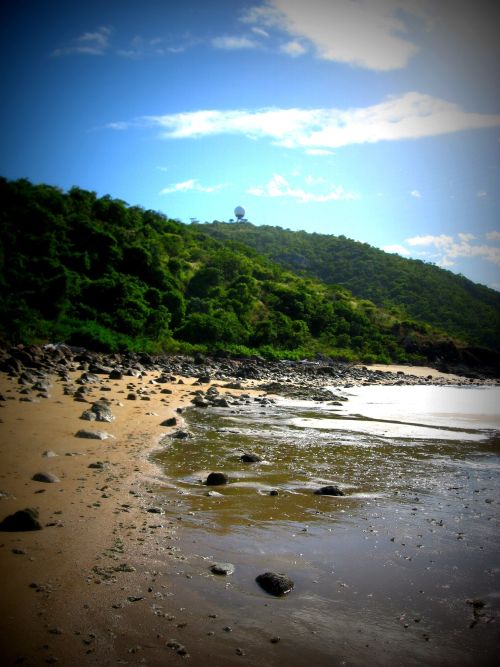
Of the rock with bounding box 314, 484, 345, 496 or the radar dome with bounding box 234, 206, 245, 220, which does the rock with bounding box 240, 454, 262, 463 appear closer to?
the rock with bounding box 314, 484, 345, 496

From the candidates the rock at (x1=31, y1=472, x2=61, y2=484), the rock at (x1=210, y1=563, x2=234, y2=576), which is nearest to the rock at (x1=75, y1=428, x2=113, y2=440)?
the rock at (x1=31, y1=472, x2=61, y2=484)

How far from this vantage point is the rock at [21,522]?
164 inches

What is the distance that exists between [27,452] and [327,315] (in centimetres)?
4842

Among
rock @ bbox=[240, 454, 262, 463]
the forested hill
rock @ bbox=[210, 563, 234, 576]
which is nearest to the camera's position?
rock @ bbox=[210, 563, 234, 576]

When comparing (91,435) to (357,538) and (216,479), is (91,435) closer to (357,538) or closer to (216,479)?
(216,479)

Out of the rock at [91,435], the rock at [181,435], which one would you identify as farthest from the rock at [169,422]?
the rock at [91,435]

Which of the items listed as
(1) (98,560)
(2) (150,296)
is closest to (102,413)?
(1) (98,560)

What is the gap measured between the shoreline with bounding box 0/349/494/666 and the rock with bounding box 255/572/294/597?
1.82ft

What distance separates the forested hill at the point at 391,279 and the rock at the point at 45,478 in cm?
7081

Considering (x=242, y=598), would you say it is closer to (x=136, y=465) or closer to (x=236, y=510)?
(x=236, y=510)

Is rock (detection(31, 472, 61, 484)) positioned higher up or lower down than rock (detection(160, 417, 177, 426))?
higher up

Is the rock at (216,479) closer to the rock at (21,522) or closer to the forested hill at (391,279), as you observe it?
the rock at (21,522)

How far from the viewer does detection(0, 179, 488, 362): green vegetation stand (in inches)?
1186

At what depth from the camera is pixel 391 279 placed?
288 ft
